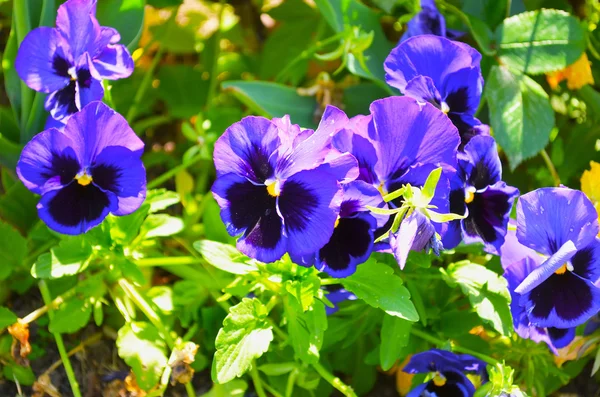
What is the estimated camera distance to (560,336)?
3.63 ft

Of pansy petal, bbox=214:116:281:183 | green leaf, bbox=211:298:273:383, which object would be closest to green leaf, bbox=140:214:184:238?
green leaf, bbox=211:298:273:383

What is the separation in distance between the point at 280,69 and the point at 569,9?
674 millimetres

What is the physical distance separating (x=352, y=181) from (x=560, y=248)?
32 centimetres

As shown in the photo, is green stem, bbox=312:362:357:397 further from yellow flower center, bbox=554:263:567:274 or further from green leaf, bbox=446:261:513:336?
yellow flower center, bbox=554:263:567:274

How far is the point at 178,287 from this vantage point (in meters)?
1.27

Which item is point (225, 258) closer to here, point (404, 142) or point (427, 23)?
point (404, 142)

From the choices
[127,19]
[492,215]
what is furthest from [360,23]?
[492,215]

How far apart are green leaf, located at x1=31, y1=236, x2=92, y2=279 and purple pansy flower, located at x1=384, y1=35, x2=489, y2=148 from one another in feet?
1.84

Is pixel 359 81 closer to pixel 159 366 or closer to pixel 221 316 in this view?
pixel 221 316

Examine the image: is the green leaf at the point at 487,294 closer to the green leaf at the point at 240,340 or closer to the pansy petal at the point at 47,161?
the green leaf at the point at 240,340

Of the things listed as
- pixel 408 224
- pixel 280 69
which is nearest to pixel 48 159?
pixel 408 224

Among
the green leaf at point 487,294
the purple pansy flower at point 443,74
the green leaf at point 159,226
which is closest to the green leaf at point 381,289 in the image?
the green leaf at point 487,294

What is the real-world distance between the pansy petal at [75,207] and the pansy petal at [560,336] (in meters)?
0.70

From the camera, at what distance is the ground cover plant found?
0.94 m
